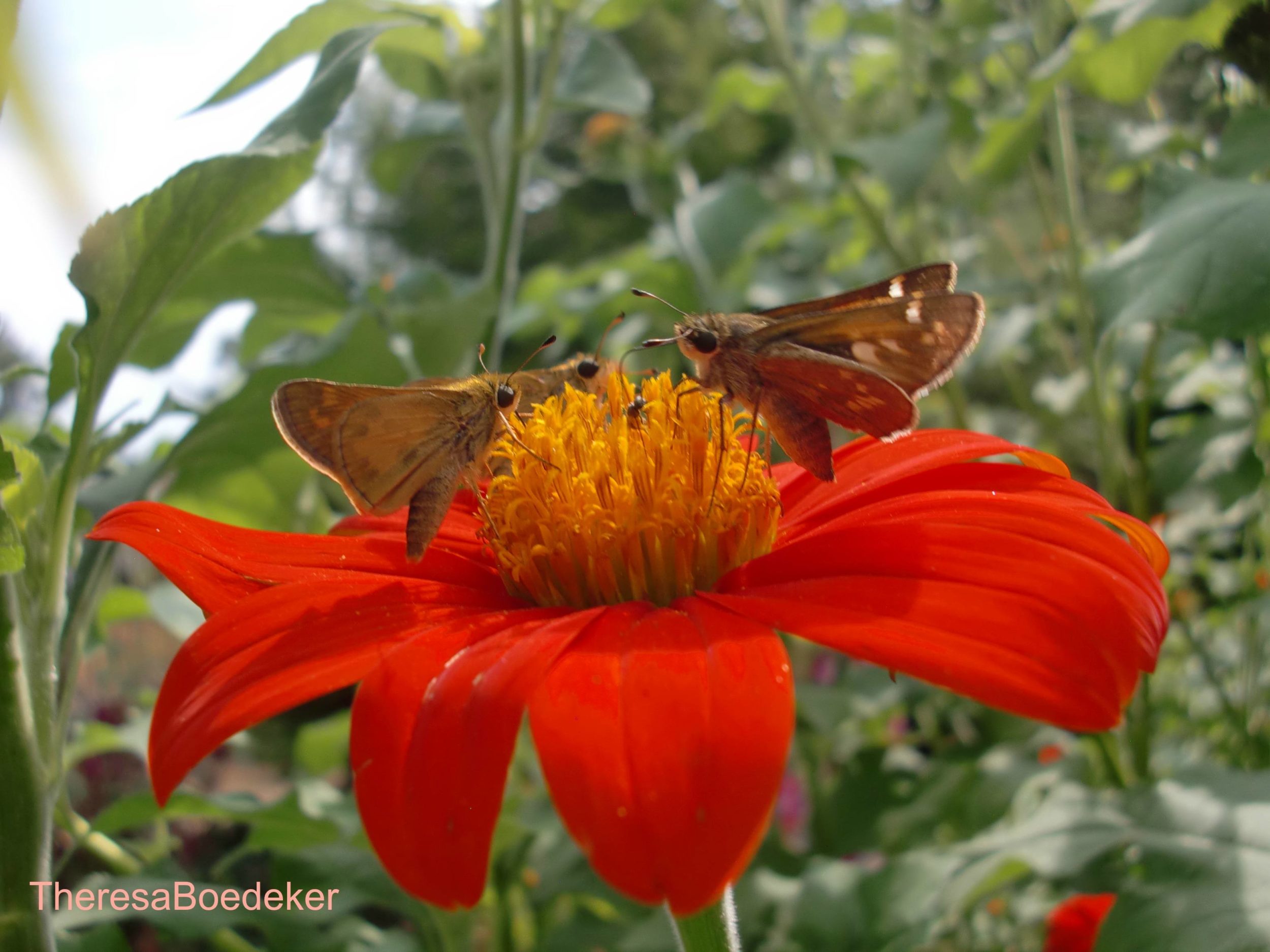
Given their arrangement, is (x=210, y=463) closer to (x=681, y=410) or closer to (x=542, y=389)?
(x=542, y=389)

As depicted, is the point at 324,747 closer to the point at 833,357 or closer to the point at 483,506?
the point at 483,506

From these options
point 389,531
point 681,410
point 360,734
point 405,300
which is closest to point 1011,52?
point 405,300

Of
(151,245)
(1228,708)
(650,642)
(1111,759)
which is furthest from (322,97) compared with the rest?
(1228,708)

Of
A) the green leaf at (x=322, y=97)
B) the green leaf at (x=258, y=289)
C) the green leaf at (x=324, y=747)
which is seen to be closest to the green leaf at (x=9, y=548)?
the green leaf at (x=322, y=97)

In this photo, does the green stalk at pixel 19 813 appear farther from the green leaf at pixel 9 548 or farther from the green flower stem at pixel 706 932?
the green flower stem at pixel 706 932

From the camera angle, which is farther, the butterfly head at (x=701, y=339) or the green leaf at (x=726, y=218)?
the green leaf at (x=726, y=218)
